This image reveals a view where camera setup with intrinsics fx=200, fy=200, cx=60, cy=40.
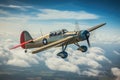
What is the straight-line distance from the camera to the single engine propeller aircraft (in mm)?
8117

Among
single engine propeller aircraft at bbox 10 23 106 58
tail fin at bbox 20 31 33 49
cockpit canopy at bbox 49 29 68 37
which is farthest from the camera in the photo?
tail fin at bbox 20 31 33 49

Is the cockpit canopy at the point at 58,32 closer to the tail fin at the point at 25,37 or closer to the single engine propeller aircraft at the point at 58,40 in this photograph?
the single engine propeller aircraft at the point at 58,40

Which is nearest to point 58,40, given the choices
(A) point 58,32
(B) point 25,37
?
(A) point 58,32

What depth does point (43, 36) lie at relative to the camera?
8992 mm

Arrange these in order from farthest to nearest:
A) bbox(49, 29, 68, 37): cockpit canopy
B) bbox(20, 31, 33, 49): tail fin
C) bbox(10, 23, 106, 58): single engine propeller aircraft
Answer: bbox(20, 31, 33, 49): tail fin → bbox(49, 29, 68, 37): cockpit canopy → bbox(10, 23, 106, 58): single engine propeller aircraft

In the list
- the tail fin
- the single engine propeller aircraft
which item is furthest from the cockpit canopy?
the tail fin

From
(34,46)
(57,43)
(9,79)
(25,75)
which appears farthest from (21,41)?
(25,75)

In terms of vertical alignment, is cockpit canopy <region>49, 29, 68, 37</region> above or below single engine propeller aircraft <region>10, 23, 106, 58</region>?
above

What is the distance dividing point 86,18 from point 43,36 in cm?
566

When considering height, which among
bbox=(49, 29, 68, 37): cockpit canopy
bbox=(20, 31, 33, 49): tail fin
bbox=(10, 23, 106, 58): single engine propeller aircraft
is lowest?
bbox=(10, 23, 106, 58): single engine propeller aircraft

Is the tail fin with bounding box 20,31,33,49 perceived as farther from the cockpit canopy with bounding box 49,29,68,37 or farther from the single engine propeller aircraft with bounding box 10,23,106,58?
the cockpit canopy with bounding box 49,29,68,37

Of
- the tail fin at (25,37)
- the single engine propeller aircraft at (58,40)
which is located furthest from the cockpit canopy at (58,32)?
the tail fin at (25,37)

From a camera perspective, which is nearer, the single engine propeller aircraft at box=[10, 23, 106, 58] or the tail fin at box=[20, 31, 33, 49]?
the single engine propeller aircraft at box=[10, 23, 106, 58]

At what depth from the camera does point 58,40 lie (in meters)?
8.55
